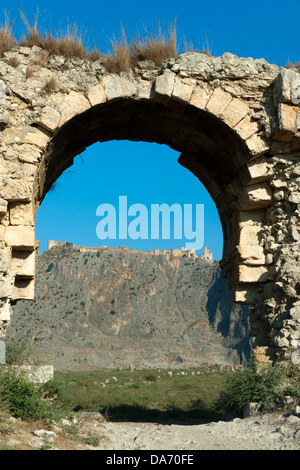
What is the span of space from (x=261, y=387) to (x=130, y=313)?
3489cm

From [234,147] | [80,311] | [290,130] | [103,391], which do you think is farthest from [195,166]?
[80,311]

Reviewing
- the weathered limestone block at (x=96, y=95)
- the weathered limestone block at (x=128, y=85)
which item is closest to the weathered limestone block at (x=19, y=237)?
the weathered limestone block at (x=96, y=95)

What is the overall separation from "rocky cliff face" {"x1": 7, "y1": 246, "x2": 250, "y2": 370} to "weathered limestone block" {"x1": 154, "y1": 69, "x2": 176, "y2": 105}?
24.8 metres

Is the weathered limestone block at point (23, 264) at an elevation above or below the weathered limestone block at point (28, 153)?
below

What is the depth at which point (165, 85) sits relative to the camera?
7.40 meters

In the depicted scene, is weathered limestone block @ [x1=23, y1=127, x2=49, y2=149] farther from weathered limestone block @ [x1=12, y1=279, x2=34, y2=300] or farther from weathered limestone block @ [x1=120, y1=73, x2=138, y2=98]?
weathered limestone block @ [x1=12, y1=279, x2=34, y2=300]

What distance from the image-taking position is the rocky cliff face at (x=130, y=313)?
34219 mm

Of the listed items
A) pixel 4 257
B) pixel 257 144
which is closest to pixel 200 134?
pixel 257 144

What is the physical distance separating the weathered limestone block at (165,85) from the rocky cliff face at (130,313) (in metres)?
24.8

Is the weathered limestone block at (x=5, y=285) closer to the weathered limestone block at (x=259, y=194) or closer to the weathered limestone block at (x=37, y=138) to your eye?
the weathered limestone block at (x=37, y=138)

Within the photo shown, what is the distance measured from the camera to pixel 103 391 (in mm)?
15320

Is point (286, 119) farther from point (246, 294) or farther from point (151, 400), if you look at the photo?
point (151, 400)

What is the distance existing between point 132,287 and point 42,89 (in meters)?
36.7

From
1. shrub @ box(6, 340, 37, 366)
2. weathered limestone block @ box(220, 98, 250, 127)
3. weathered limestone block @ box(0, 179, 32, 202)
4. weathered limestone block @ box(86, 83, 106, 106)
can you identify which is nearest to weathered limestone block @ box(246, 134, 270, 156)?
weathered limestone block @ box(220, 98, 250, 127)
